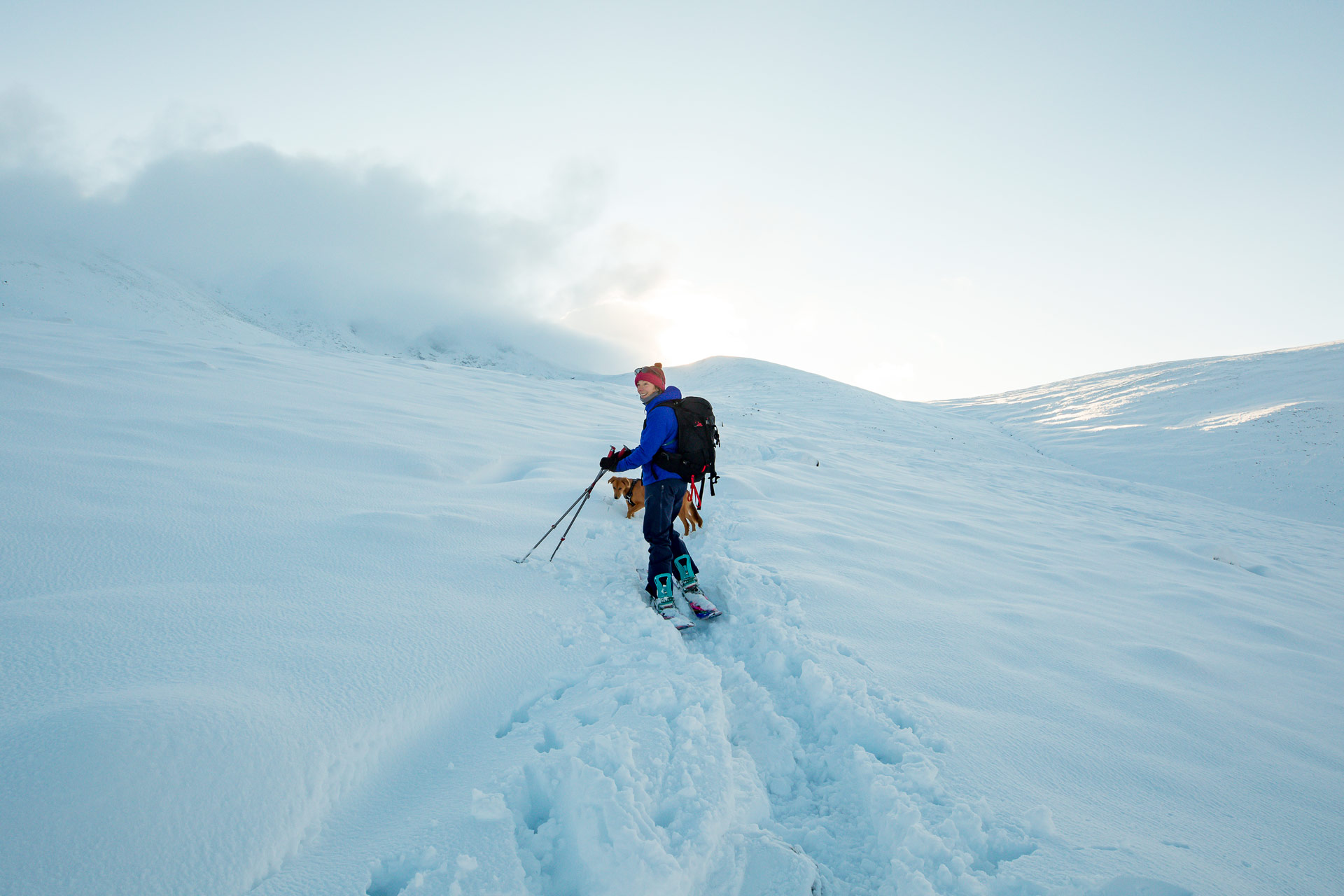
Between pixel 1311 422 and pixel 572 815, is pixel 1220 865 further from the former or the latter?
pixel 1311 422

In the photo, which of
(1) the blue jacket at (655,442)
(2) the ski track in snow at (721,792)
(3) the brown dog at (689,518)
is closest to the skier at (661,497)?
(1) the blue jacket at (655,442)

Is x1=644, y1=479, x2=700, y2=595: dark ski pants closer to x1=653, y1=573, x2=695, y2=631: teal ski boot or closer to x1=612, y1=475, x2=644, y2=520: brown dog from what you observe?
x1=653, y1=573, x2=695, y2=631: teal ski boot

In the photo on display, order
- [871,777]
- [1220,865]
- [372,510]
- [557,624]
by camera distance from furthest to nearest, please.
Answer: [372,510] < [557,624] < [871,777] < [1220,865]

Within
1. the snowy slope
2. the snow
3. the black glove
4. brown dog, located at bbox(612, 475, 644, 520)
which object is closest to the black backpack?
the black glove

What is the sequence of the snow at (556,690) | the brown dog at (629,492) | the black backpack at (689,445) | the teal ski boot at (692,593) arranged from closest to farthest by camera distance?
1. the snow at (556,690)
2. the teal ski boot at (692,593)
3. the black backpack at (689,445)
4. the brown dog at (629,492)

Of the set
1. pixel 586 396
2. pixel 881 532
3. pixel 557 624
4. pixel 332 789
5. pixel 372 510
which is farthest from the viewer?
pixel 586 396

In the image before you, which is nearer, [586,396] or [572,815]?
[572,815]

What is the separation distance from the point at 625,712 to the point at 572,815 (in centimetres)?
73

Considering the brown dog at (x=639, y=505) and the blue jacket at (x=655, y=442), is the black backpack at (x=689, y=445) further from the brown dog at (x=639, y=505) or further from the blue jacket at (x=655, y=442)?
the brown dog at (x=639, y=505)

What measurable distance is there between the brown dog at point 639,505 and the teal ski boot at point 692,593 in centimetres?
154

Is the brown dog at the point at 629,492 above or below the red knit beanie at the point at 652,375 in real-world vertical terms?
below

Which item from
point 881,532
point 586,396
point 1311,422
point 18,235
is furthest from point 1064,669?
point 18,235

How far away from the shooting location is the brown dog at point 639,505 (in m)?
6.58

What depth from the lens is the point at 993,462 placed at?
1870 centimetres
